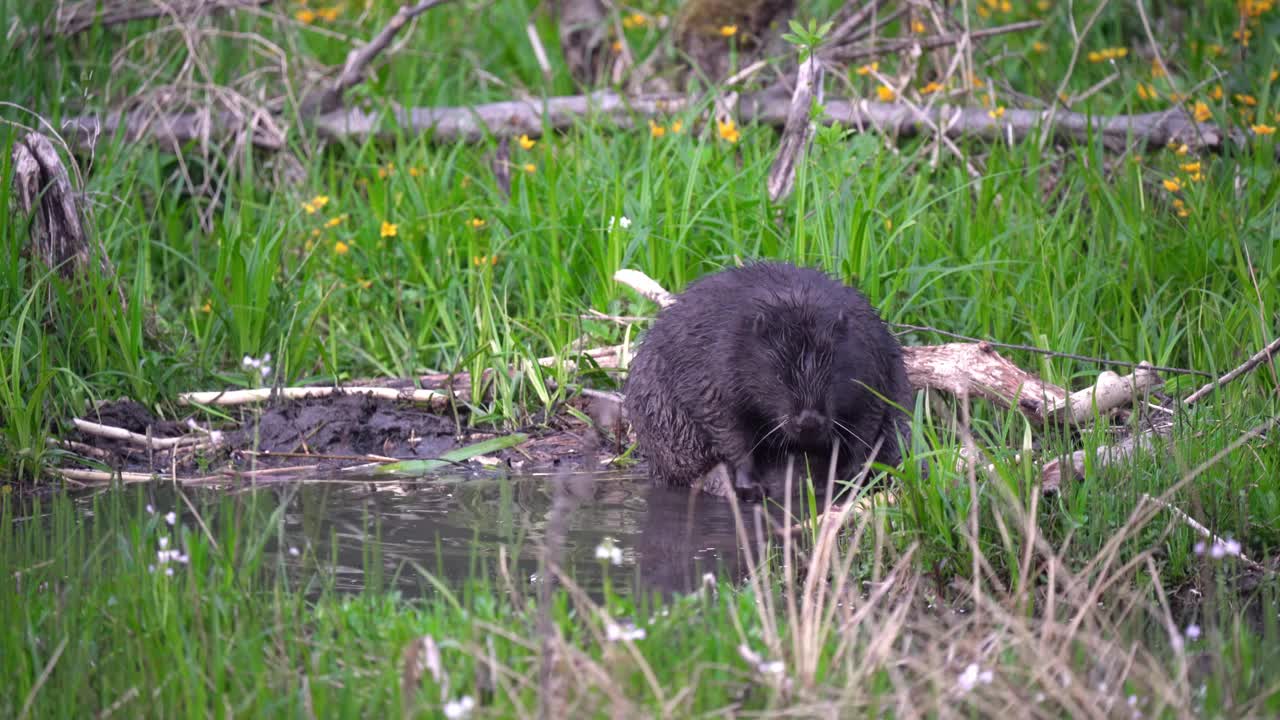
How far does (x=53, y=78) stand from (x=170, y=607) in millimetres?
5342

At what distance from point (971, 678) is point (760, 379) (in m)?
2.41

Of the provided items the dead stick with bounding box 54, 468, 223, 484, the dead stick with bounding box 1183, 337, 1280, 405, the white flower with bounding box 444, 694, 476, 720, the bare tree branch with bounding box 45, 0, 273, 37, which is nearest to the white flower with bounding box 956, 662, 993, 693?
the white flower with bounding box 444, 694, 476, 720

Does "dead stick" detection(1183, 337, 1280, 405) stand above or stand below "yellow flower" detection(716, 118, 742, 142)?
below

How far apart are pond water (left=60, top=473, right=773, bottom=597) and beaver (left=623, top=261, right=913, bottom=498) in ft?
0.75

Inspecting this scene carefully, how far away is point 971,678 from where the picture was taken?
112 inches

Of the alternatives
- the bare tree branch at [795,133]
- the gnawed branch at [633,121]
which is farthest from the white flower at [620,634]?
the gnawed branch at [633,121]

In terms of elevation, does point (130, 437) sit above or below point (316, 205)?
below

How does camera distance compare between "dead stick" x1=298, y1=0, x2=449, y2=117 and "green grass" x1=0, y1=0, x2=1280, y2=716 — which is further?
"dead stick" x1=298, y1=0, x2=449, y2=117

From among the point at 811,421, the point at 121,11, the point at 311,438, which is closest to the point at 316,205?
the point at 311,438

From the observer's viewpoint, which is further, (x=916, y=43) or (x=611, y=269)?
(x=916, y=43)

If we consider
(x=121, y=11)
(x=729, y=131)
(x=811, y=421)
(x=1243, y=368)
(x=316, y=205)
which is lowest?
(x=811, y=421)

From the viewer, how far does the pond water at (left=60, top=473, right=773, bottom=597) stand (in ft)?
13.6

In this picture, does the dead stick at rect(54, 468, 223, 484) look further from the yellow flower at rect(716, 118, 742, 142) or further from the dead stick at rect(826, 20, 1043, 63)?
the dead stick at rect(826, 20, 1043, 63)

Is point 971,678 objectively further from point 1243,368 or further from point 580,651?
point 1243,368
